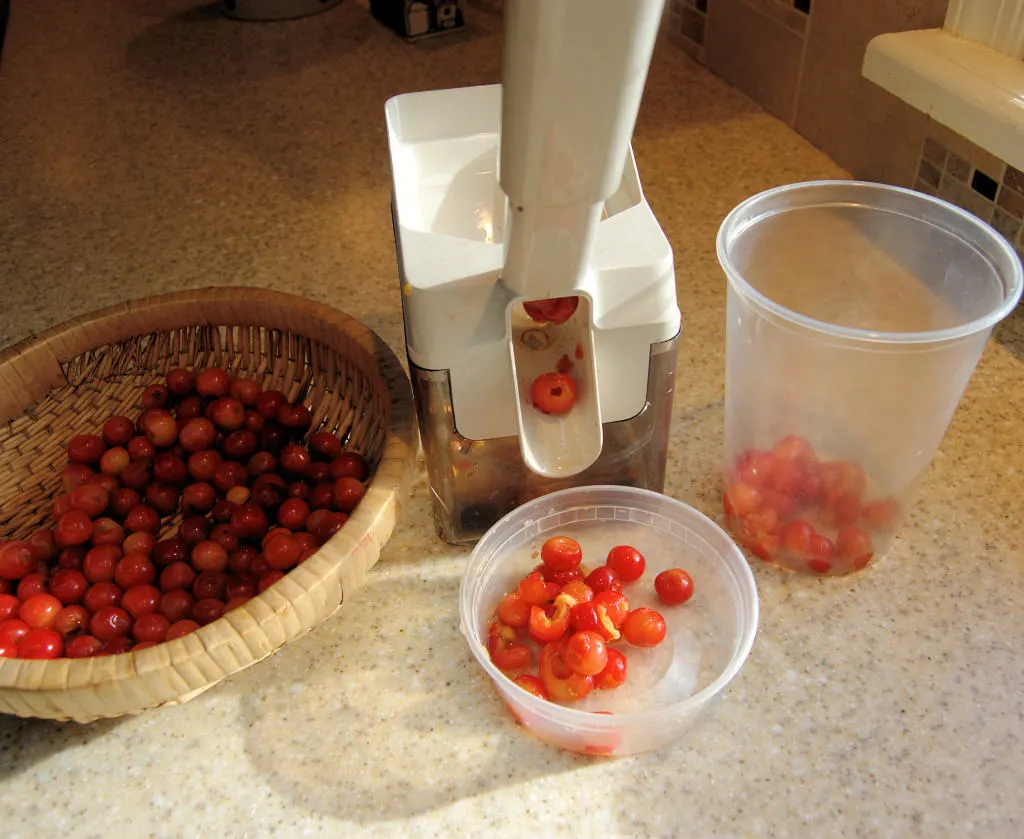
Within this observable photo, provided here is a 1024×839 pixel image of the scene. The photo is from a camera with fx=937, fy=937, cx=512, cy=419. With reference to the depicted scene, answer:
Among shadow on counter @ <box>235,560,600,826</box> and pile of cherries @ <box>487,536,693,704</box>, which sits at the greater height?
pile of cherries @ <box>487,536,693,704</box>

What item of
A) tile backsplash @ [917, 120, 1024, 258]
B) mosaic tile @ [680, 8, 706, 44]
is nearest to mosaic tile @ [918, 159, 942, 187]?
tile backsplash @ [917, 120, 1024, 258]

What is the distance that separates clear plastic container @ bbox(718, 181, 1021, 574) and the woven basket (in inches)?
9.3

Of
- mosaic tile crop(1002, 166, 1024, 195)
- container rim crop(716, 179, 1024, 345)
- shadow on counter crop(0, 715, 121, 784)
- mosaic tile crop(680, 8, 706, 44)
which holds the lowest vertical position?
shadow on counter crop(0, 715, 121, 784)

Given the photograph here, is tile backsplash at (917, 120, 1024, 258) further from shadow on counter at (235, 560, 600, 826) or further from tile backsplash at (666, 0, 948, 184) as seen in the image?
shadow on counter at (235, 560, 600, 826)

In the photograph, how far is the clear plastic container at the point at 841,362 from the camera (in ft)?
1.84

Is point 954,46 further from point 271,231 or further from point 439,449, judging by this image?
point 271,231

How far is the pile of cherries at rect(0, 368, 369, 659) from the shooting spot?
24.0 inches

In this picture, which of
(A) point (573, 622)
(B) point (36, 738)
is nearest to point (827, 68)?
(A) point (573, 622)

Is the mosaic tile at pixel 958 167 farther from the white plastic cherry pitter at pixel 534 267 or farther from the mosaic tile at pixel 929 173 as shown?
the white plastic cherry pitter at pixel 534 267

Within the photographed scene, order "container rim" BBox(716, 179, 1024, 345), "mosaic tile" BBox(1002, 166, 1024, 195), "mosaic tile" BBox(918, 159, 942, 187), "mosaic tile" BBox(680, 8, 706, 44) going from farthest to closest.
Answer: "mosaic tile" BBox(680, 8, 706, 44)
"mosaic tile" BBox(918, 159, 942, 187)
"mosaic tile" BBox(1002, 166, 1024, 195)
"container rim" BBox(716, 179, 1024, 345)

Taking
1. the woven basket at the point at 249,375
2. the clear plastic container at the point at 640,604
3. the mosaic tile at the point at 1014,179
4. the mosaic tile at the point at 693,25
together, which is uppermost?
the mosaic tile at the point at 1014,179

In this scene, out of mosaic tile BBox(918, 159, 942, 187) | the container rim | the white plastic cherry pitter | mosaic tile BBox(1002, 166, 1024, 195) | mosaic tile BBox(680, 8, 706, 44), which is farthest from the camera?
mosaic tile BBox(680, 8, 706, 44)

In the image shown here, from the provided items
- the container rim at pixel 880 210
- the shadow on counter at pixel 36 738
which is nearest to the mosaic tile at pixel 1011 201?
the container rim at pixel 880 210

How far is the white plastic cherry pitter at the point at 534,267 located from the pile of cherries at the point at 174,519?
0.11 m
